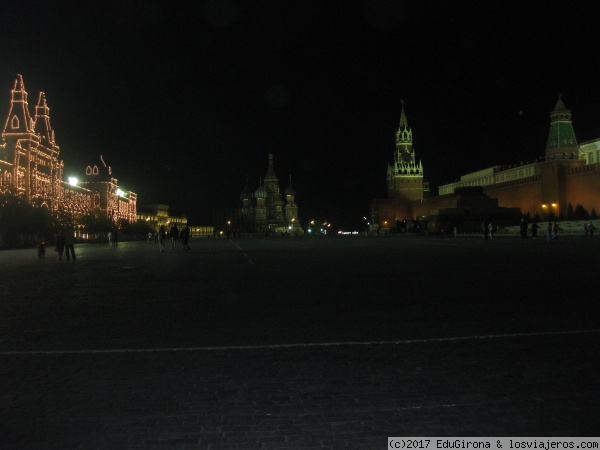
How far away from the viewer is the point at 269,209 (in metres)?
147

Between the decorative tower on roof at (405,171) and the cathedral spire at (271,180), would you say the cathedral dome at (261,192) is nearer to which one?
the cathedral spire at (271,180)

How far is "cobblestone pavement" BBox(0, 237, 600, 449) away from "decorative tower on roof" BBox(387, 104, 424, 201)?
12079 centimetres

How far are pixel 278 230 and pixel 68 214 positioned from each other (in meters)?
82.3

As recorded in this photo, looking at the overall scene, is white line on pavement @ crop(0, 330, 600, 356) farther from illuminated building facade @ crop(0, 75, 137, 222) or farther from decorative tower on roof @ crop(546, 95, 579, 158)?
decorative tower on roof @ crop(546, 95, 579, 158)

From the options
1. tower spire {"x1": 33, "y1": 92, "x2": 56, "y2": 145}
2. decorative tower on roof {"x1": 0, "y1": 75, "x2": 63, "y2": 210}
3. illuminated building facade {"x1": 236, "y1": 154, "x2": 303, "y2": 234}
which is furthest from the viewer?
illuminated building facade {"x1": 236, "y1": 154, "x2": 303, "y2": 234}

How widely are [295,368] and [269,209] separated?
142 metres

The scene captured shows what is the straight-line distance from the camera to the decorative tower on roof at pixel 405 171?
130 meters

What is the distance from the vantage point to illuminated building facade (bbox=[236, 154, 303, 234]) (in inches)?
5723

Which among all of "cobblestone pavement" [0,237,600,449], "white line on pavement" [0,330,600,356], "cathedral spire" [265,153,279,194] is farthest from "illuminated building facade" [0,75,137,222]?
"cathedral spire" [265,153,279,194]

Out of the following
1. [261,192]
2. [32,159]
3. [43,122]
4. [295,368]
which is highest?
[43,122]

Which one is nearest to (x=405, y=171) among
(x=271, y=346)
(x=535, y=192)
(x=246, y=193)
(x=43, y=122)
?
(x=246, y=193)

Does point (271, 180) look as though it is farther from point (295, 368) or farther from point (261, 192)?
point (295, 368)

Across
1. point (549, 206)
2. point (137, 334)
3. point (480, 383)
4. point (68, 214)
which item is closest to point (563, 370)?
point (480, 383)

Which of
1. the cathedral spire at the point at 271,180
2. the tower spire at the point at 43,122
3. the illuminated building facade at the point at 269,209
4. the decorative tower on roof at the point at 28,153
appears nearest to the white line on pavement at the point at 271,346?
the decorative tower on roof at the point at 28,153
